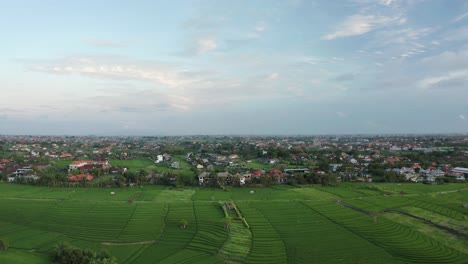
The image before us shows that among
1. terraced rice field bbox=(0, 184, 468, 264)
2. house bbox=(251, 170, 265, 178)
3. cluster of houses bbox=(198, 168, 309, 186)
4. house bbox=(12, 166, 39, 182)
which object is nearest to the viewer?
terraced rice field bbox=(0, 184, 468, 264)

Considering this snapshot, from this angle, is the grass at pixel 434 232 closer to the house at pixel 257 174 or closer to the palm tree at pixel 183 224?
the palm tree at pixel 183 224

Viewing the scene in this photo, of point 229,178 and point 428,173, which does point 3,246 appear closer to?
point 229,178

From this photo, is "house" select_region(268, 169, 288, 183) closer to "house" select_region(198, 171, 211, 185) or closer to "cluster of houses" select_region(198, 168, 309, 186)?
"cluster of houses" select_region(198, 168, 309, 186)

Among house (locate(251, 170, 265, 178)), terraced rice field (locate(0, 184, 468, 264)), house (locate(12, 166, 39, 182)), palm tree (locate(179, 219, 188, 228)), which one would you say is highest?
house (locate(251, 170, 265, 178))

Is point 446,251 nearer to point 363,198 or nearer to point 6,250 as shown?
point 363,198

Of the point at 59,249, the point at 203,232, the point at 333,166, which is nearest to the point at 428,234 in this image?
the point at 203,232

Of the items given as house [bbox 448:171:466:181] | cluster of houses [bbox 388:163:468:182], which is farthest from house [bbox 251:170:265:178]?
house [bbox 448:171:466:181]

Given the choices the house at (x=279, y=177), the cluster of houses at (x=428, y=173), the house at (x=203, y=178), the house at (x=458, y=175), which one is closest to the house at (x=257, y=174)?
the house at (x=279, y=177)

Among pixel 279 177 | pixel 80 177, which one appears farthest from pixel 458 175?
pixel 80 177

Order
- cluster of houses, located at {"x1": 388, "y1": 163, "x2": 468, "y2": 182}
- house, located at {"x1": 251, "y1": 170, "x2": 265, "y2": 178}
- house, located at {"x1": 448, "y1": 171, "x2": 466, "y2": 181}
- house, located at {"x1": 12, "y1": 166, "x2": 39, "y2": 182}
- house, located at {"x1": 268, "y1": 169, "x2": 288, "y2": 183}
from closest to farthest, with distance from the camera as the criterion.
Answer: house, located at {"x1": 12, "y1": 166, "x2": 39, "y2": 182} < house, located at {"x1": 268, "y1": 169, "x2": 288, "y2": 183} < house, located at {"x1": 251, "y1": 170, "x2": 265, "y2": 178} < house, located at {"x1": 448, "y1": 171, "x2": 466, "y2": 181} < cluster of houses, located at {"x1": 388, "y1": 163, "x2": 468, "y2": 182}
